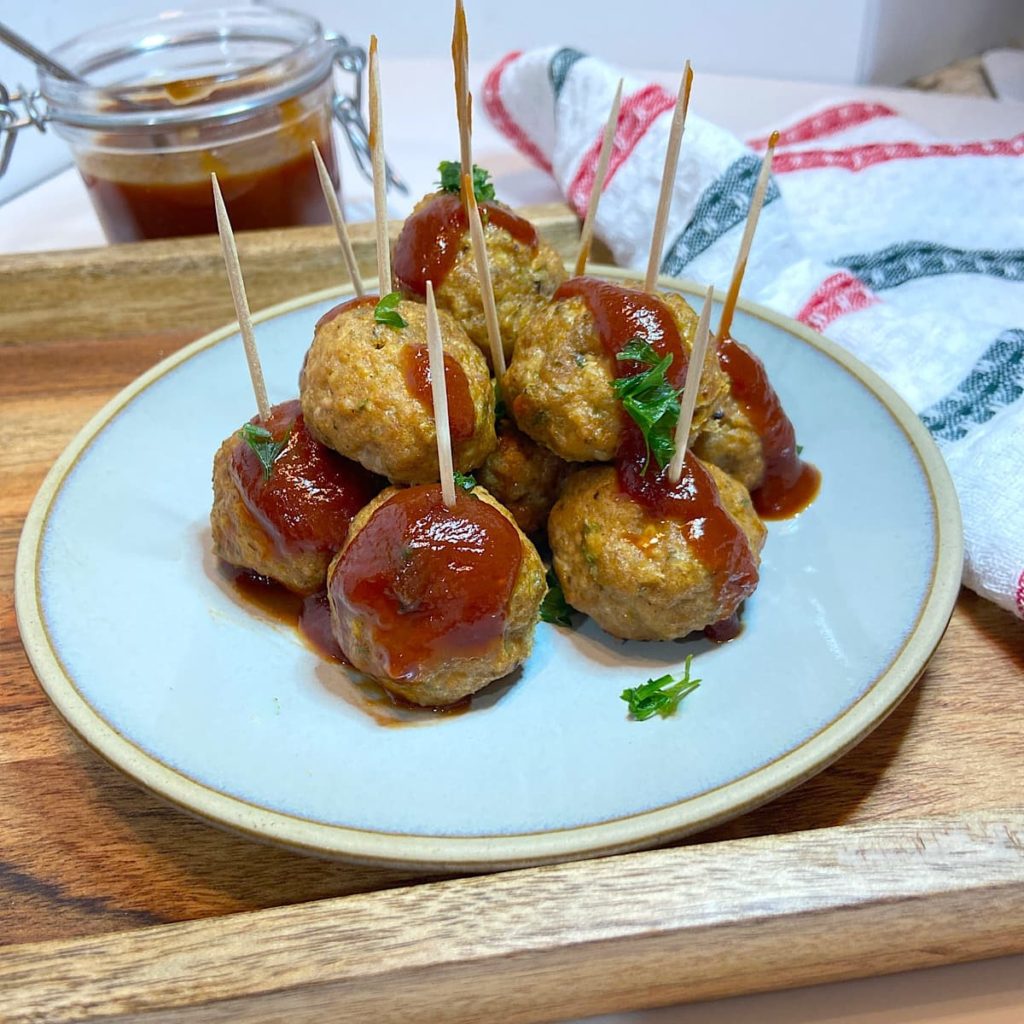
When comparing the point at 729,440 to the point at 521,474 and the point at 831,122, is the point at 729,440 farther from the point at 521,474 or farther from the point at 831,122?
the point at 831,122

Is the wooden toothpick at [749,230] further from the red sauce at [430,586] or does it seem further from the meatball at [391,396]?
the red sauce at [430,586]

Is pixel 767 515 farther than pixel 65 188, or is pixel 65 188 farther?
pixel 65 188

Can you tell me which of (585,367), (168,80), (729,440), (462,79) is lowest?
(729,440)

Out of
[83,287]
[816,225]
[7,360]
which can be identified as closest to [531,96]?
[816,225]

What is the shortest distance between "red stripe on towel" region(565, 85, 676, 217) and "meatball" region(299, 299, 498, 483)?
1.27m

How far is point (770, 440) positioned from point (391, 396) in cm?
70

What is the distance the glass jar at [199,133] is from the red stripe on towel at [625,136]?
0.71 m

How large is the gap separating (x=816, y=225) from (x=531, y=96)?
3.00 ft

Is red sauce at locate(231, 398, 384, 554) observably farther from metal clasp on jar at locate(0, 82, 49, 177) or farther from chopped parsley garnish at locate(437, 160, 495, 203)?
metal clasp on jar at locate(0, 82, 49, 177)

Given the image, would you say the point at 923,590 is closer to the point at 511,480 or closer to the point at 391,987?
the point at 511,480

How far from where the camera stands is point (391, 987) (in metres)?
1.18

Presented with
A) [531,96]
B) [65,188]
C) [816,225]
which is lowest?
[65,188]

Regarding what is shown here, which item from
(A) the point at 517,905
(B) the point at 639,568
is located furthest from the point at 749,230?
(A) the point at 517,905

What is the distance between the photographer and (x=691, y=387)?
140 cm
